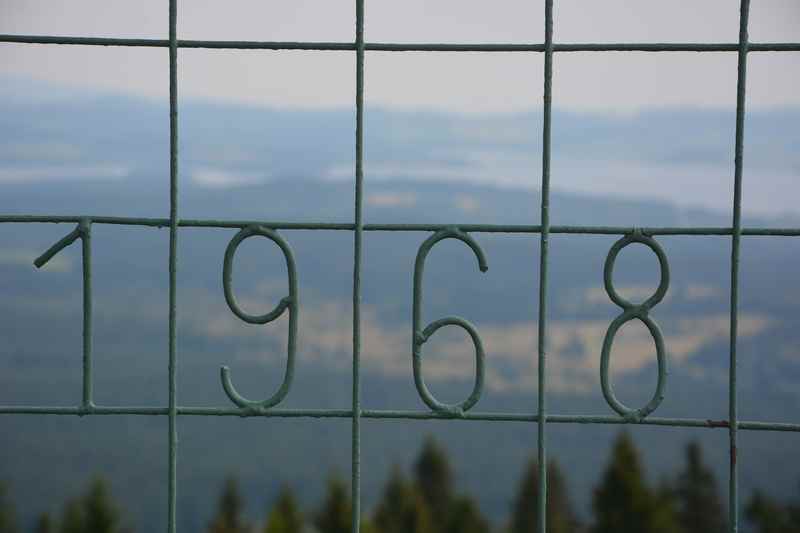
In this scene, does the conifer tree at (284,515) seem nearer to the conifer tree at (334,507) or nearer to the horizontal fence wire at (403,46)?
the conifer tree at (334,507)

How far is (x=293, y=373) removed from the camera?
15.2 feet

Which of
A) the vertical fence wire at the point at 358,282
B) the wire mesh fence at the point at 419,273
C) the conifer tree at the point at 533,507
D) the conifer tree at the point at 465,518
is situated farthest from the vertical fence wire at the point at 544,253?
the conifer tree at the point at 465,518

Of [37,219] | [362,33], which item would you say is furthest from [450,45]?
[37,219]

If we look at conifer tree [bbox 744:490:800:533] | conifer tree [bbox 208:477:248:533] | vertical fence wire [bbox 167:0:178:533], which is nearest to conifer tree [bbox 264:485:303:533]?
conifer tree [bbox 208:477:248:533]

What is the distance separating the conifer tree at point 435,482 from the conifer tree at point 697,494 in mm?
9213

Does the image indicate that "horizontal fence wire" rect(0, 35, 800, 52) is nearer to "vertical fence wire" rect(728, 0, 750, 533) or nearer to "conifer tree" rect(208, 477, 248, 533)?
"vertical fence wire" rect(728, 0, 750, 533)

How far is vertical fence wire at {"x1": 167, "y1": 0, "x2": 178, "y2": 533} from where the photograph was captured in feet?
15.1

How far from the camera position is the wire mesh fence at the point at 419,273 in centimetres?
454

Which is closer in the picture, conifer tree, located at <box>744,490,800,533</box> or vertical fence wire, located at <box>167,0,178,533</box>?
vertical fence wire, located at <box>167,0,178,533</box>

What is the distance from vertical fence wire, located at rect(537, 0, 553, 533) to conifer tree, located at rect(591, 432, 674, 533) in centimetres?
4220

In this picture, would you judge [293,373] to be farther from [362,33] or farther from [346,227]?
[362,33]

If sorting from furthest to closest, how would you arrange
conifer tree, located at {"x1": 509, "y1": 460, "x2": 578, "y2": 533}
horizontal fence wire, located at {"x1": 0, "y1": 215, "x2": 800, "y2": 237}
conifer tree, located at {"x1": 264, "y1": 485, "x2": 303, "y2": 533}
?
conifer tree, located at {"x1": 264, "y1": 485, "x2": 303, "y2": 533} → conifer tree, located at {"x1": 509, "y1": 460, "x2": 578, "y2": 533} → horizontal fence wire, located at {"x1": 0, "y1": 215, "x2": 800, "y2": 237}

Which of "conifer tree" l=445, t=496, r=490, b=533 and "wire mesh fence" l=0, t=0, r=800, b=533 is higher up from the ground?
"wire mesh fence" l=0, t=0, r=800, b=533

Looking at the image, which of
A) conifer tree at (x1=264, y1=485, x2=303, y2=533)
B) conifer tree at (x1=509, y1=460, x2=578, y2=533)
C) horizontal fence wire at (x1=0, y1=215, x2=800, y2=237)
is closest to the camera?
horizontal fence wire at (x1=0, y1=215, x2=800, y2=237)
